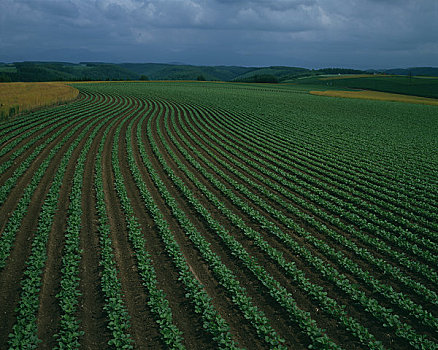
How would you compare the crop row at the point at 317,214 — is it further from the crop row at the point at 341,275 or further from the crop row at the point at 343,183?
the crop row at the point at 343,183

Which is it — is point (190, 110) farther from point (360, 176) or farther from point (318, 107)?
point (360, 176)

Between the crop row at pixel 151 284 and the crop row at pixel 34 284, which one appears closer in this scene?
the crop row at pixel 34 284

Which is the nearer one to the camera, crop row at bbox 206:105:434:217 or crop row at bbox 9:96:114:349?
crop row at bbox 9:96:114:349

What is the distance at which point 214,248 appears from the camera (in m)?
10.2

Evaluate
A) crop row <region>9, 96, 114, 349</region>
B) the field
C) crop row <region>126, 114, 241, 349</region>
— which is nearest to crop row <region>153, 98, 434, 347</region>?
the field

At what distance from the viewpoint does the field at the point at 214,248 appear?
22.6ft

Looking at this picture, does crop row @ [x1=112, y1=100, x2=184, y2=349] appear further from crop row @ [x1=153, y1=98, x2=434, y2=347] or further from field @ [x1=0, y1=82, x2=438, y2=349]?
crop row @ [x1=153, y1=98, x2=434, y2=347]

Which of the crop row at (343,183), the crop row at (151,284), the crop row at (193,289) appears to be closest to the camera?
the crop row at (151,284)

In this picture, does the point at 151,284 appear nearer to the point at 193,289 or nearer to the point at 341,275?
the point at 193,289

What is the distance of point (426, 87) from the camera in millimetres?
86375

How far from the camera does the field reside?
22.6ft

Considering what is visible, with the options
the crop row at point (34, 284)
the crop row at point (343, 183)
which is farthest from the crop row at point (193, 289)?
the crop row at point (343, 183)

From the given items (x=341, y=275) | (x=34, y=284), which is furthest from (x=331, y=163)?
(x=34, y=284)

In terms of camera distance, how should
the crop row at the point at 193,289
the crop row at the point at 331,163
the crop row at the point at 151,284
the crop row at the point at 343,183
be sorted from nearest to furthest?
the crop row at the point at 151,284
the crop row at the point at 193,289
the crop row at the point at 343,183
the crop row at the point at 331,163
